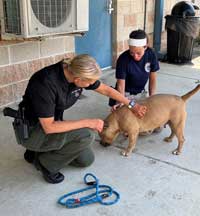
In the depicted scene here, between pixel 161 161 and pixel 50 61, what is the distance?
7.10ft

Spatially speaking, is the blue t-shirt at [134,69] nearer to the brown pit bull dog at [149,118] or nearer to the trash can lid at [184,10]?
the brown pit bull dog at [149,118]

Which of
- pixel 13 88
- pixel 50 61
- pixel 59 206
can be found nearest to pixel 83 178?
pixel 59 206

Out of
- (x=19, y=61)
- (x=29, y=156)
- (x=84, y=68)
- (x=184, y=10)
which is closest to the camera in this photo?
(x=84, y=68)

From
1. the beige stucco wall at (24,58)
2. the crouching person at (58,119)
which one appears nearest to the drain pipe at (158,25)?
the beige stucco wall at (24,58)

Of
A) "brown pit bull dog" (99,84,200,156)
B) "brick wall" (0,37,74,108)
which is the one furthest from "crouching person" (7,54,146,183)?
"brick wall" (0,37,74,108)

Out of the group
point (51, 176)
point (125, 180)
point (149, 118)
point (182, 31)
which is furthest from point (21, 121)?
point (182, 31)

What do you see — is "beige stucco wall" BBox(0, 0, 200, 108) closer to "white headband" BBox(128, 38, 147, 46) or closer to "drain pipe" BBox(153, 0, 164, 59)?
"white headband" BBox(128, 38, 147, 46)

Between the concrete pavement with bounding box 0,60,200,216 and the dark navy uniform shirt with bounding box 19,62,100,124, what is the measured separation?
1.72 feet

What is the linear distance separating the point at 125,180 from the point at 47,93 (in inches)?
36.6

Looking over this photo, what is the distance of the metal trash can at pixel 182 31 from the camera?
19.3ft

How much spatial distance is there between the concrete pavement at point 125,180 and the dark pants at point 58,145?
169 millimetres

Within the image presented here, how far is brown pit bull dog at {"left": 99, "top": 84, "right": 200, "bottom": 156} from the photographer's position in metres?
2.88

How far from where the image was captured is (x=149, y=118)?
2.93 metres

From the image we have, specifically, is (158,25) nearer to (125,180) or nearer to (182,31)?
(182,31)
